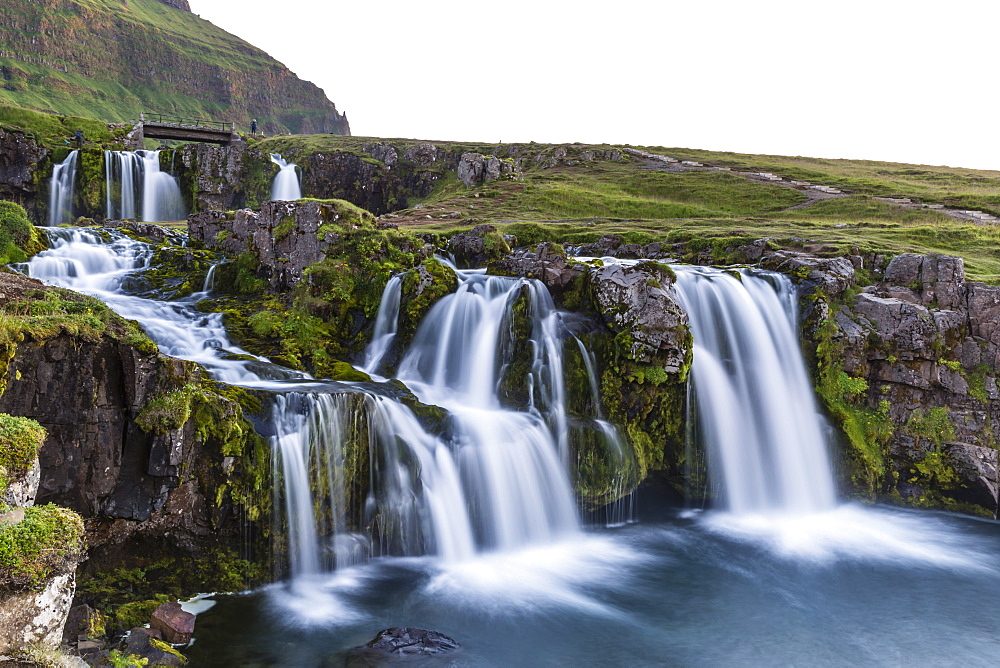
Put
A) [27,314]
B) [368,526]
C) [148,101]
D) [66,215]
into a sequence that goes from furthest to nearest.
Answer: [148,101]
[66,215]
[368,526]
[27,314]

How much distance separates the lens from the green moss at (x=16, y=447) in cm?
628

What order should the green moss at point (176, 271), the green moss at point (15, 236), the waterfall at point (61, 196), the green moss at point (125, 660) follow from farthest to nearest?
the waterfall at point (61, 196) < the green moss at point (176, 271) < the green moss at point (15, 236) < the green moss at point (125, 660)

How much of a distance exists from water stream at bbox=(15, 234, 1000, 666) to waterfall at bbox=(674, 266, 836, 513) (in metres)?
0.06

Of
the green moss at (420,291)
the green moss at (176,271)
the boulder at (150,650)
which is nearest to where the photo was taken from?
the boulder at (150,650)

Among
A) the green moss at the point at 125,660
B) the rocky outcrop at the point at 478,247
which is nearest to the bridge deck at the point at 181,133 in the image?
the rocky outcrop at the point at 478,247

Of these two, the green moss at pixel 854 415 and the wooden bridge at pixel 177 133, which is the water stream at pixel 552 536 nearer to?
the green moss at pixel 854 415

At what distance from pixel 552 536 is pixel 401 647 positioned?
202 inches

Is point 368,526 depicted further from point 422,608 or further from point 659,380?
point 659,380

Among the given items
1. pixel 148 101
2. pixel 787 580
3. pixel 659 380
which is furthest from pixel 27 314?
pixel 148 101

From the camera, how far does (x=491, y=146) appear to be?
55781 millimetres

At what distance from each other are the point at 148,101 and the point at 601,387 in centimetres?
11435

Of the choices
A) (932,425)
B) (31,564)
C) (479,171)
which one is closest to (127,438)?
(31,564)

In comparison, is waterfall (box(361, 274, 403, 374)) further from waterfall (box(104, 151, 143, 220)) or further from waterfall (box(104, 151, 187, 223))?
waterfall (box(104, 151, 143, 220))

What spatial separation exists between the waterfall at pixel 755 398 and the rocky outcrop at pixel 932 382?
1.32m
